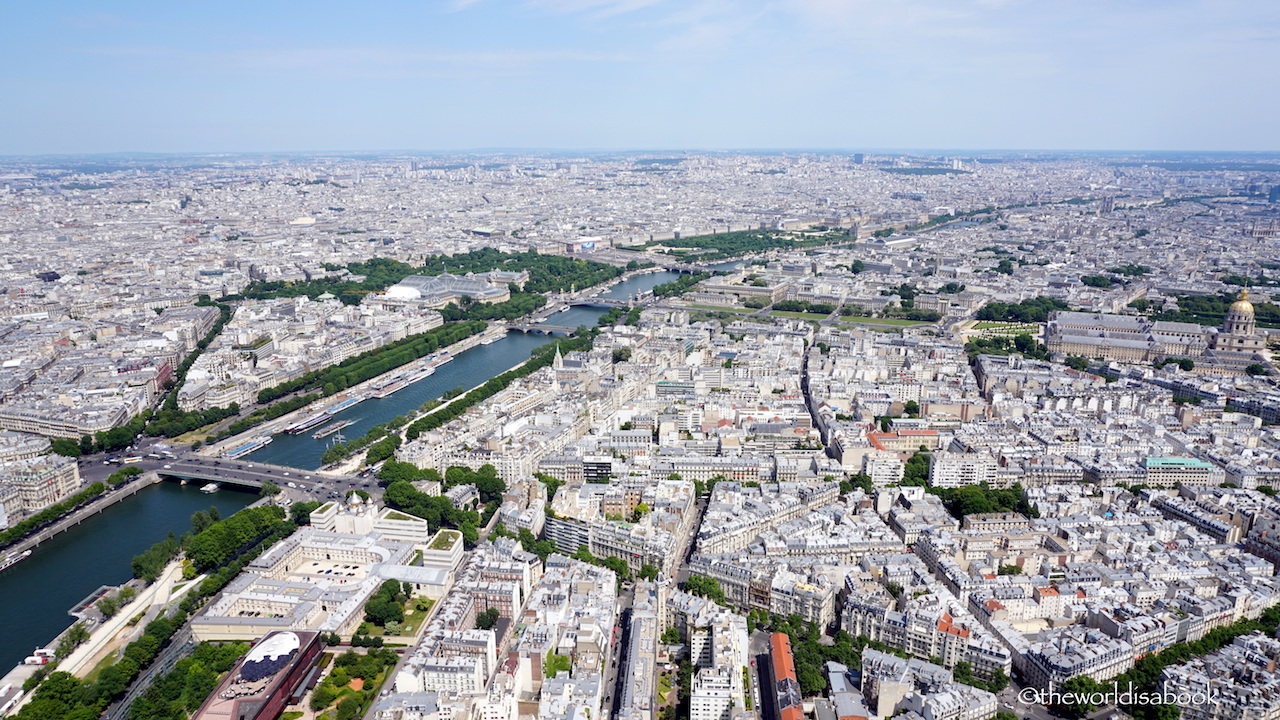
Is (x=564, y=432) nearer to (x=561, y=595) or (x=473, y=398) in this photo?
(x=473, y=398)

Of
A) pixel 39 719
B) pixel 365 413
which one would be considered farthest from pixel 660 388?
pixel 39 719

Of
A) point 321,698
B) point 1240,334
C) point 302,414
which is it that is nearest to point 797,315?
point 1240,334

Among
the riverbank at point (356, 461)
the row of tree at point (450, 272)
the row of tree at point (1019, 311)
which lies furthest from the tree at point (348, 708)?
the row of tree at point (1019, 311)

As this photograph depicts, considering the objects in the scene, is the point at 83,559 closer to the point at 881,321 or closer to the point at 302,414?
the point at 302,414

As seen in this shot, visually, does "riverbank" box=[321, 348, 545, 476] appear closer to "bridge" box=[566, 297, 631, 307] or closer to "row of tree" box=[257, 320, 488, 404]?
"row of tree" box=[257, 320, 488, 404]

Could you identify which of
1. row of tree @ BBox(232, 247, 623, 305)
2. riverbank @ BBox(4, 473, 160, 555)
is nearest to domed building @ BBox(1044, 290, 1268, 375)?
row of tree @ BBox(232, 247, 623, 305)
